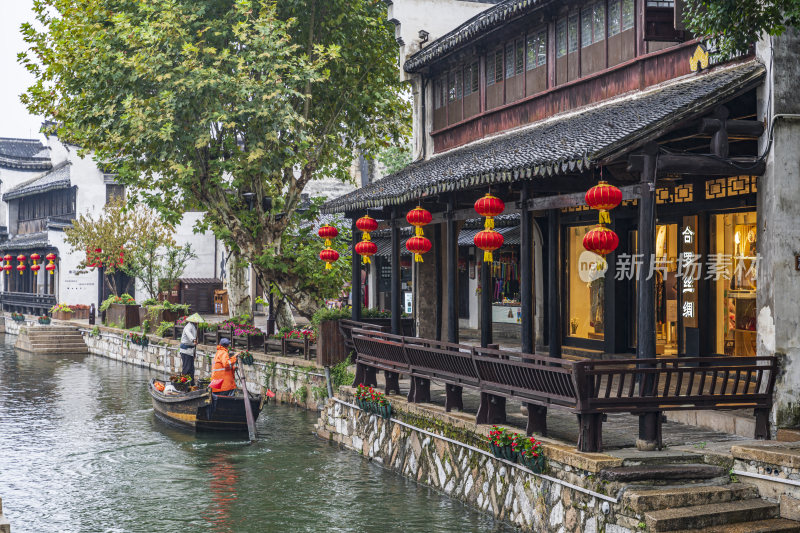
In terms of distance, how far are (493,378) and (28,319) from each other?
3675cm

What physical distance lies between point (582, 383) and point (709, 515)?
1.85 metres

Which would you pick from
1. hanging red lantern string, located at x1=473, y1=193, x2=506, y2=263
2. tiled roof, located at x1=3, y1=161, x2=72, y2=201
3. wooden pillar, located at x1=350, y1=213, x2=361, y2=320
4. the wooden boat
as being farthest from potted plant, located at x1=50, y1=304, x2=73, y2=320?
hanging red lantern string, located at x1=473, y1=193, x2=506, y2=263

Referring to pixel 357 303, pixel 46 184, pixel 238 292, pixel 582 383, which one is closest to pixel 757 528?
pixel 582 383

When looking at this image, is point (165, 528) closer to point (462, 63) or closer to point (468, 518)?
point (468, 518)

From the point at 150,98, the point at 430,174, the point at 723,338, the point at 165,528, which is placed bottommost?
the point at 165,528

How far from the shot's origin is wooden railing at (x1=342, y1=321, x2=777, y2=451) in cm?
1004

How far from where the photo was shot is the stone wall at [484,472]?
9.79 meters

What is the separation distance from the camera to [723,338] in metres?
14.4

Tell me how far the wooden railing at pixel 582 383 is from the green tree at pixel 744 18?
147 inches

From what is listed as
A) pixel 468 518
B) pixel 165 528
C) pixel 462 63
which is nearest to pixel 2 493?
pixel 165 528

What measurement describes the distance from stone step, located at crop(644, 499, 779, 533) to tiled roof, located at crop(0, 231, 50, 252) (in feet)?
129

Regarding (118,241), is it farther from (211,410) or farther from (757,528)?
(757,528)

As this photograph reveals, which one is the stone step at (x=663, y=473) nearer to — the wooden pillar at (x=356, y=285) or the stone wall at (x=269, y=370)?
the wooden pillar at (x=356, y=285)

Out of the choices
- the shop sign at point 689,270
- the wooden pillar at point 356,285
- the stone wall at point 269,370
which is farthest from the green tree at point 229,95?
the shop sign at point 689,270
